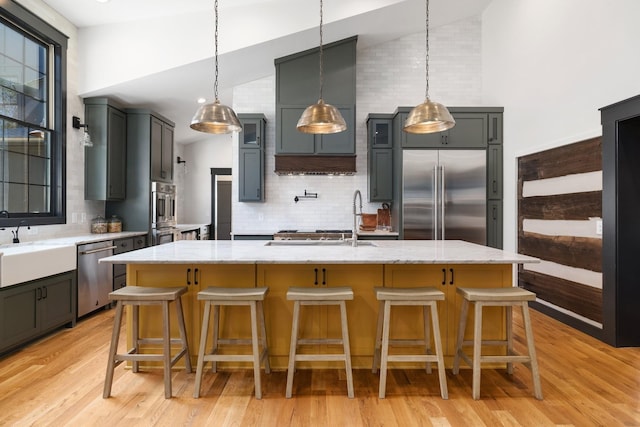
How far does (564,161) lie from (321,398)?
3467 mm

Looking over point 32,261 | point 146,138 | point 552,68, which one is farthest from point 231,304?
point 552,68

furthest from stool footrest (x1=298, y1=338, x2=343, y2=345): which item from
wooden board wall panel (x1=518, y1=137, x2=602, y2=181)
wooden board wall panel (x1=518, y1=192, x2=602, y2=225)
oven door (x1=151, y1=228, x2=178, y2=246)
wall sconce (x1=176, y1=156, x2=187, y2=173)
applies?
wall sconce (x1=176, y1=156, x2=187, y2=173)

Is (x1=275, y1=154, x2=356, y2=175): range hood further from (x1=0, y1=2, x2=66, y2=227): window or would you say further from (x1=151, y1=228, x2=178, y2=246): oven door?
(x1=0, y1=2, x2=66, y2=227): window

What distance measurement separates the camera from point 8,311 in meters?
3.00

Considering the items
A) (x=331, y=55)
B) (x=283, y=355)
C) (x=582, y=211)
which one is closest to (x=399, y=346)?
(x=283, y=355)

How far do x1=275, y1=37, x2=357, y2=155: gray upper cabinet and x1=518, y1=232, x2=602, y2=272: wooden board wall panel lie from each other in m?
2.53

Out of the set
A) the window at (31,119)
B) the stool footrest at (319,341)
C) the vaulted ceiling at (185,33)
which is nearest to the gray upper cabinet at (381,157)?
the vaulted ceiling at (185,33)

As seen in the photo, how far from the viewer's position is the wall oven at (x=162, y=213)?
17.8 feet

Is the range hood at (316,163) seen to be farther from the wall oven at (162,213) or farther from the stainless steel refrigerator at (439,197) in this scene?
the wall oven at (162,213)

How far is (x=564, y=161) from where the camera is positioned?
388 centimetres

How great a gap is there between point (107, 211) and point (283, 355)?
3.95 m

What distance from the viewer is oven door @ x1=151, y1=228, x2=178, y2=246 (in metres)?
5.45

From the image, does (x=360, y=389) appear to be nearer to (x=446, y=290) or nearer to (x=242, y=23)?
(x=446, y=290)

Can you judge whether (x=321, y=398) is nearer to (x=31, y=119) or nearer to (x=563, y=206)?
A: (x=563, y=206)
